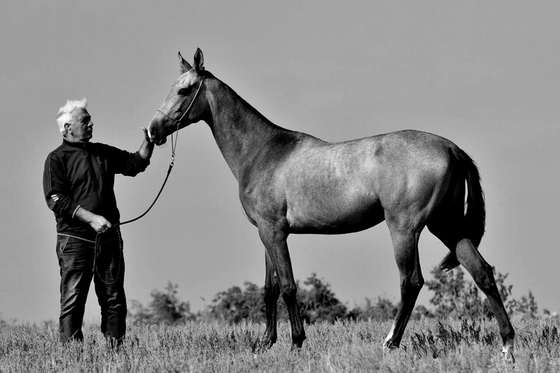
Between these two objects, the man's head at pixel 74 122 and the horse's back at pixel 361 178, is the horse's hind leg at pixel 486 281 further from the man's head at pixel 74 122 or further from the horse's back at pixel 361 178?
the man's head at pixel 74 122

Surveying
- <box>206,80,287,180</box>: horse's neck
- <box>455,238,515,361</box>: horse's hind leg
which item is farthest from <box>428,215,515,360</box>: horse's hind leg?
<box>206,80,287,180</box>: horse's neck

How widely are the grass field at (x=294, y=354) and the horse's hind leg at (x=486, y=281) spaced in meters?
0.14

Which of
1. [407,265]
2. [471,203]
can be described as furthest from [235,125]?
[471,203]

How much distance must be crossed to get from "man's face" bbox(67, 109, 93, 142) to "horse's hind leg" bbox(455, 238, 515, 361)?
13.7 ft

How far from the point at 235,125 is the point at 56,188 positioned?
2.13m

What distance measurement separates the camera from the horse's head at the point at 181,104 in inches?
382

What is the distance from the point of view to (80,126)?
9188 millimetres

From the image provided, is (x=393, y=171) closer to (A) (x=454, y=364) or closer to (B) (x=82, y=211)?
(A) (x=454, y=364)

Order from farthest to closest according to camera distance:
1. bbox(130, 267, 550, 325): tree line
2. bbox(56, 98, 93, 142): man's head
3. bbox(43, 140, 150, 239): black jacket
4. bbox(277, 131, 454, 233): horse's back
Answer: bbox(130, 267, 550, 325): tree line, bbox(56, 98, 93, 142): man's head, bbox(43, 140, 150, 239): black jacket, bbox(277, 131, 454, 233): horse's back

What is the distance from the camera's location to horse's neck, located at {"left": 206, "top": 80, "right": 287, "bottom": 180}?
31.8ft

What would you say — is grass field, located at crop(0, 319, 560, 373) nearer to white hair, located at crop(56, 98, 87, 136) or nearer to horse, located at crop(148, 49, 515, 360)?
horse, located at crop(148, 49, 515, 360)

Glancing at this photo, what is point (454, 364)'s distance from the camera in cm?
696

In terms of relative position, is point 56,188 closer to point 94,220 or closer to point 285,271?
point 94,220

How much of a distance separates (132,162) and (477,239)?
3937 mm
